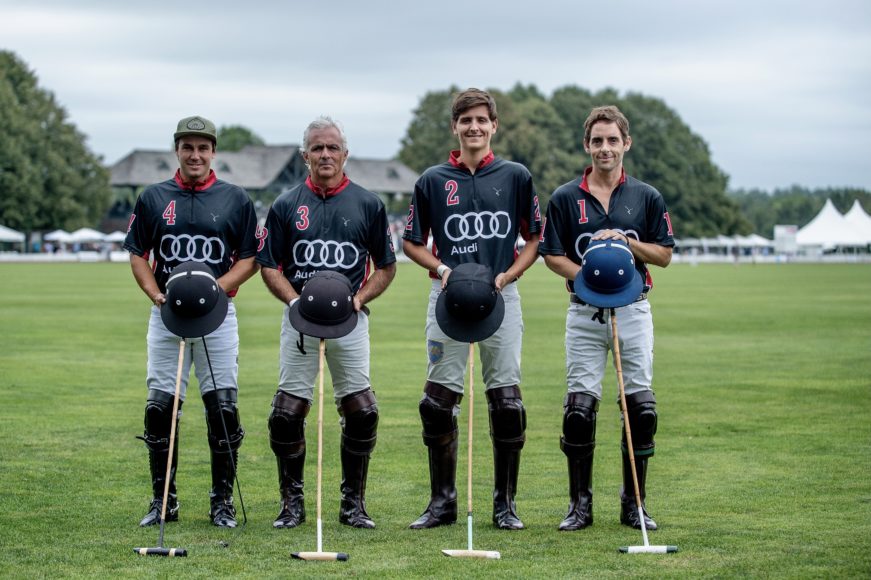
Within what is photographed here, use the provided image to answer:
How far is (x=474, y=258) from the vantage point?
691 centimetres

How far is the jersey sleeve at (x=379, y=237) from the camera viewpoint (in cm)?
704

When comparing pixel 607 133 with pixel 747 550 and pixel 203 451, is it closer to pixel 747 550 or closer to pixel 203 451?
pixel 747 550

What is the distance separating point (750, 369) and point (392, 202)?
95.1 metres

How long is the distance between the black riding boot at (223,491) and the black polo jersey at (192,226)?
3.45 ft

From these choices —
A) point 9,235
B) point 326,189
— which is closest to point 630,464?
point 326,189

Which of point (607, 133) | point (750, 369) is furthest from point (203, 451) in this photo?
point (750, 369)

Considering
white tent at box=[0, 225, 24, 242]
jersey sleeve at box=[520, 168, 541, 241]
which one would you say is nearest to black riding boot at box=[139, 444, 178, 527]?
jersey sleeve at box=[520, 168, 541, 241]

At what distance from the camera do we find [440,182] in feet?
22.9

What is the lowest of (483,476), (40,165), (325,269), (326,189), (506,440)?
(483,476)

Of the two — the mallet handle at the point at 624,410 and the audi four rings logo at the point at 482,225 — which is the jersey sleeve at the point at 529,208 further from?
the mallet handle at the point at 624,410

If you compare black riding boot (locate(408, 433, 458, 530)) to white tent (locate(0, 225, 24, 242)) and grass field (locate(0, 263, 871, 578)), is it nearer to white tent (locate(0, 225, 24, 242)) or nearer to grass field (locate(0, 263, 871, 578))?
grass field (locate(0, 263, 871, 578))

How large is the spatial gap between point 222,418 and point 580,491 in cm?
208

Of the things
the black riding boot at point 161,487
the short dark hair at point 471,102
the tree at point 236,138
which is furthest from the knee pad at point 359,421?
the tree at point 236,138

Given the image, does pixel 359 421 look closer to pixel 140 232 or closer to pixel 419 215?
pixel 419 215
